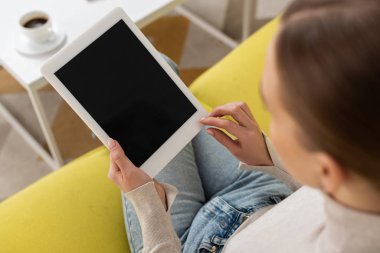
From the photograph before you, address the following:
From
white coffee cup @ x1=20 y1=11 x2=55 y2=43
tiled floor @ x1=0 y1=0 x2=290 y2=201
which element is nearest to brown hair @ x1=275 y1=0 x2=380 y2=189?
white coffee cup @ x1=20 y1=11 x2=55 y2=43

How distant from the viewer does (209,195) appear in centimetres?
106

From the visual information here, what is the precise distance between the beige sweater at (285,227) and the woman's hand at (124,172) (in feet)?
0.05

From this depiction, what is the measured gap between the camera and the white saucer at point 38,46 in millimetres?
1177

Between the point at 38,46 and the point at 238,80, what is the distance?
51 centimetres

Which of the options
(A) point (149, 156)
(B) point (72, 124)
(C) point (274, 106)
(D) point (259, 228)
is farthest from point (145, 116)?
(B) point (72, 124)

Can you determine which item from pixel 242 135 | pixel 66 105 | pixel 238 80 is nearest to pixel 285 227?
pixel 242 135

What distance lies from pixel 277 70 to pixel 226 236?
0.44 m

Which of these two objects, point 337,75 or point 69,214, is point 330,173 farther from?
point 69,214

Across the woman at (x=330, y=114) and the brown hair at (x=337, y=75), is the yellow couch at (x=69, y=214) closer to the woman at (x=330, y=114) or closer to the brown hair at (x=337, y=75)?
the woman at (x=330, y=114)

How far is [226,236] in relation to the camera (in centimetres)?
88

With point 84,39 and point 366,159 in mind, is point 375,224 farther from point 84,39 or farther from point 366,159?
point 84,39

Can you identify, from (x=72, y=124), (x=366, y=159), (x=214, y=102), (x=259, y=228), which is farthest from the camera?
(x=72, y=124)

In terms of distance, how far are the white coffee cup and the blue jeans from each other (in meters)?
0.44

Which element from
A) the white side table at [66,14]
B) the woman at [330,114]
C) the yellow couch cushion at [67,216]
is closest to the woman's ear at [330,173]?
the woman at [330,114]
